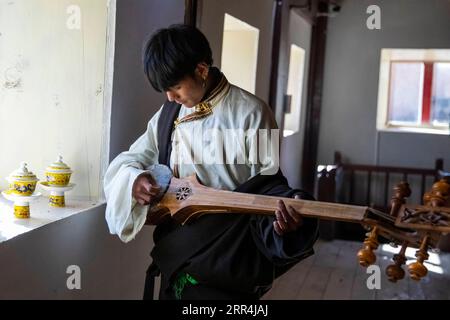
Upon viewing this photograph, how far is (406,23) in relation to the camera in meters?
4.06

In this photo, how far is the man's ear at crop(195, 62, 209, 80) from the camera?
45.9 inches

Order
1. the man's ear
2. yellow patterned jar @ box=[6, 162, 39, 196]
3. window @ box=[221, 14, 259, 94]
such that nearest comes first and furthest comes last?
the man's ear < yellow patterned jar @ box=[6, 162, 39, 196] < window @ box=[221, 14, 259, 94]

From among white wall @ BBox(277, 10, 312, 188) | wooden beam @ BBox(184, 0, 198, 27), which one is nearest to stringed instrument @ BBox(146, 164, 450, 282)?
wooden beam @ BBox(184, 0, 198, 27)

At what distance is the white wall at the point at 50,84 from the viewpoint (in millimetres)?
1542

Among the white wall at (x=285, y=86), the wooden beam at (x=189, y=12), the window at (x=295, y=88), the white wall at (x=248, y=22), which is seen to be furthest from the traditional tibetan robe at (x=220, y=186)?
the window at (x=295, y=88)

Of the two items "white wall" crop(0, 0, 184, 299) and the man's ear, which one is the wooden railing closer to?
"white wall" crop(0, 0, 184, 299)

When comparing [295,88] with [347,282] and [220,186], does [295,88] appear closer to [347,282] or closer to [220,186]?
[347,282]

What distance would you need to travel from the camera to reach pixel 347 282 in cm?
295

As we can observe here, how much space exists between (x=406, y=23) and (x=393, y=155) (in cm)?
92

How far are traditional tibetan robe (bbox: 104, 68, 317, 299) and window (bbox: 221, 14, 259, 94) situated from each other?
53.7 inches

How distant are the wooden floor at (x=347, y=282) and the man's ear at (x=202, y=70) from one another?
5.48ft

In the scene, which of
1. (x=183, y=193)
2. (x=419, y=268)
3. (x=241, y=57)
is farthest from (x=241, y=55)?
(x=419, y=268)

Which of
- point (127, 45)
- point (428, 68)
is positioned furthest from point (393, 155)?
point (127, 45)
